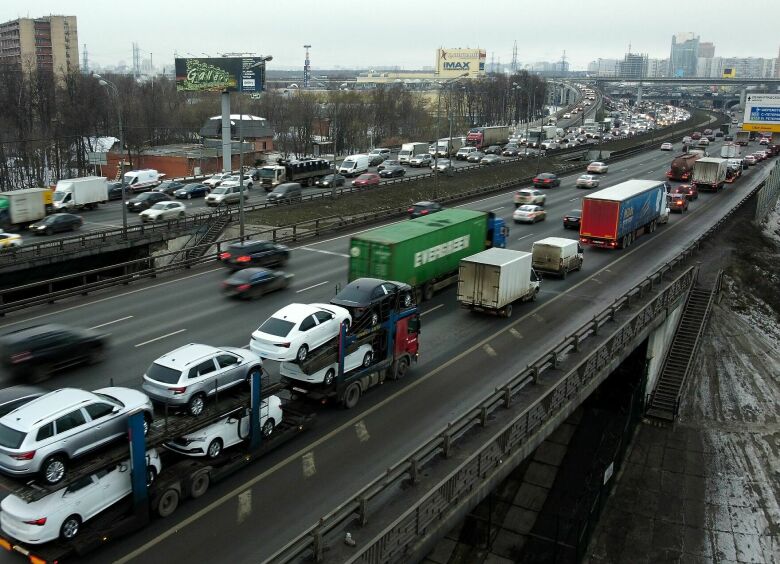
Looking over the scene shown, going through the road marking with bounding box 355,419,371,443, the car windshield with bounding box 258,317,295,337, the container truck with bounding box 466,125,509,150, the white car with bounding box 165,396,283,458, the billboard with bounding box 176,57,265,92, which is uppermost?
the billboard with bounding box 176,57,265,92

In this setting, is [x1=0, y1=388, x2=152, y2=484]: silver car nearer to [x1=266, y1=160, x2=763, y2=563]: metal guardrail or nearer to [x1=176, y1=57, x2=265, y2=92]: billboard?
[x1=266, y1=160, x2=763, y2=563]: metal guardrail

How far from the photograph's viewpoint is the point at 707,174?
6644 centimetres

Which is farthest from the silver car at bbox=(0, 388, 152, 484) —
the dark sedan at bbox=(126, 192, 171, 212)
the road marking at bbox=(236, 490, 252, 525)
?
the dark sedan at bbox=(126, 192, 171, 212)

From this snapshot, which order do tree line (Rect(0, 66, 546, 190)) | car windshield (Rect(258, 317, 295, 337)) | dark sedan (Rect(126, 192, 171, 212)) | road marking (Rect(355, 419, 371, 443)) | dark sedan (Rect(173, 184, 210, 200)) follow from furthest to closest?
tree line (Rect(0, 66, 546, 190))
dark sedan (Rect(173, 184, 210, 200))
dark sedan (Rect(126, 192, 171, 212))
car windshield (Rect(258, 317, 295, 337))
road marking (Rect(355, 419, 371, 443))

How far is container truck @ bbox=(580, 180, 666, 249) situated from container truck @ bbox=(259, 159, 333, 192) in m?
31.0

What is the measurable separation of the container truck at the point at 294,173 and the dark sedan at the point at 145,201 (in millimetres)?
11692

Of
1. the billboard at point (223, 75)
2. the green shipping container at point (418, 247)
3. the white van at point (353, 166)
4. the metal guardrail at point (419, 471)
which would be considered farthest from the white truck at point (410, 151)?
the metal guardrail at point (419, 471)

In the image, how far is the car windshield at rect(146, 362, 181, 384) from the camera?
16.1 m

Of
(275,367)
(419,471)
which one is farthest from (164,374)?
(419,471)

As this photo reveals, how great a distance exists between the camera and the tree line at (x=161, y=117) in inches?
3484

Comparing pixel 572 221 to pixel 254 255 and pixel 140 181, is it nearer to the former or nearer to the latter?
pixel 254 255

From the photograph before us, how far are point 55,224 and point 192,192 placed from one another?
1670cm

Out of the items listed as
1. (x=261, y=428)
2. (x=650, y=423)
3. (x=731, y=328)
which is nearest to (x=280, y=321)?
(x=261, y=428)

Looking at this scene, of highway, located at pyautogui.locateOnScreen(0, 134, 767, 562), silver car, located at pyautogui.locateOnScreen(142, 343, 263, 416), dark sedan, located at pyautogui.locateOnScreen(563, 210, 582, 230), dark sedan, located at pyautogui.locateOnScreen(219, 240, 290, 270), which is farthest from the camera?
dark sedan, located at pyautogui.locateOnScreen(563, 210, 582, 230)
